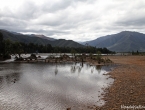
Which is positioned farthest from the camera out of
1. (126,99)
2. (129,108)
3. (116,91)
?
(116,91)

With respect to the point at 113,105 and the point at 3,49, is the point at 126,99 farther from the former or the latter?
the point at 3,49

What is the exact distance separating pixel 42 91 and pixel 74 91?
19.0ft

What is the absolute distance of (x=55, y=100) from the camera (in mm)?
22172

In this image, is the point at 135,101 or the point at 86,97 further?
the point at 86,97

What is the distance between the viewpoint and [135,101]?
66.2ft

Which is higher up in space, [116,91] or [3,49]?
[3,49]

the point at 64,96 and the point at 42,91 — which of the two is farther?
the point at 42,91

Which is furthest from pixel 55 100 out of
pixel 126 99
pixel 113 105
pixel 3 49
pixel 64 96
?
pixel 3 49

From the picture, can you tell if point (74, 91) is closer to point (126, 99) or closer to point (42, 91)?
point (42, 91)

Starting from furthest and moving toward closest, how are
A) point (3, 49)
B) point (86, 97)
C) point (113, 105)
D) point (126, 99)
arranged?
point (3, 49) < point (86, 97) < point (126, 99) < point (113, 105)

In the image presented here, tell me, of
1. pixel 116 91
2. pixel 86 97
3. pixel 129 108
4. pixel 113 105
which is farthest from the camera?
pixel 116 91

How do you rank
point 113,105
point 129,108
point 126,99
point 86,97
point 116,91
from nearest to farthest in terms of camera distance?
point 129,108, point 113,105, point 126,99, point 86,97, point 116,91

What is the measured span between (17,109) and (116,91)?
16.3 meters

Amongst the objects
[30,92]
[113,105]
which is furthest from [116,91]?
[30,92]
